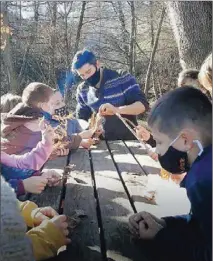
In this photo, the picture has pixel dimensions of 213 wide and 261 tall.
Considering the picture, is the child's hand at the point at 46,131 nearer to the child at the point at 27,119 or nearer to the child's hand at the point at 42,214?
the child at the point at 27,119

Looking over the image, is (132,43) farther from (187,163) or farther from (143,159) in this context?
(143,159)

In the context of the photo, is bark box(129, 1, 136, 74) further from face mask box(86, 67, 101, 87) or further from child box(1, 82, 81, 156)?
child box(1, 82, 81, 156)

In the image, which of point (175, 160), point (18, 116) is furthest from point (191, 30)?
point (18, 116)

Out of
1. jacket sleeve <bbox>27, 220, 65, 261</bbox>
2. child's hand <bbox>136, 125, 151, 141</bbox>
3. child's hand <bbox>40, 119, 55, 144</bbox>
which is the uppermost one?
child's hand <bbox>40, 119, 55, 144</bbox>

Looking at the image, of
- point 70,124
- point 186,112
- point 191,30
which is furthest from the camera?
point 70,124

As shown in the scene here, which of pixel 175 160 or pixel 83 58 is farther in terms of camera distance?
pixel 83 58

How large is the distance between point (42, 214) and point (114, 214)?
180 mm

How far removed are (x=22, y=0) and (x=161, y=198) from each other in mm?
600

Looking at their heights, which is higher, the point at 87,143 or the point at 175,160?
the point at 175,160

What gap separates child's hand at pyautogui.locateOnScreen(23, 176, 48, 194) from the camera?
106 centimetres

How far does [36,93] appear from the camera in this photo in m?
1.05

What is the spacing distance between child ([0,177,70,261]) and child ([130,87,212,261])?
19cm

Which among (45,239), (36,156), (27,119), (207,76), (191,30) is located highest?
(191,30)

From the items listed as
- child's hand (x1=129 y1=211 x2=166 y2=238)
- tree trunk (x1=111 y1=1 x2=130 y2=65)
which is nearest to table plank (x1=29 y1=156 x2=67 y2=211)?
child's hand (x1=129 y1=211 x2=166 y2=238)
